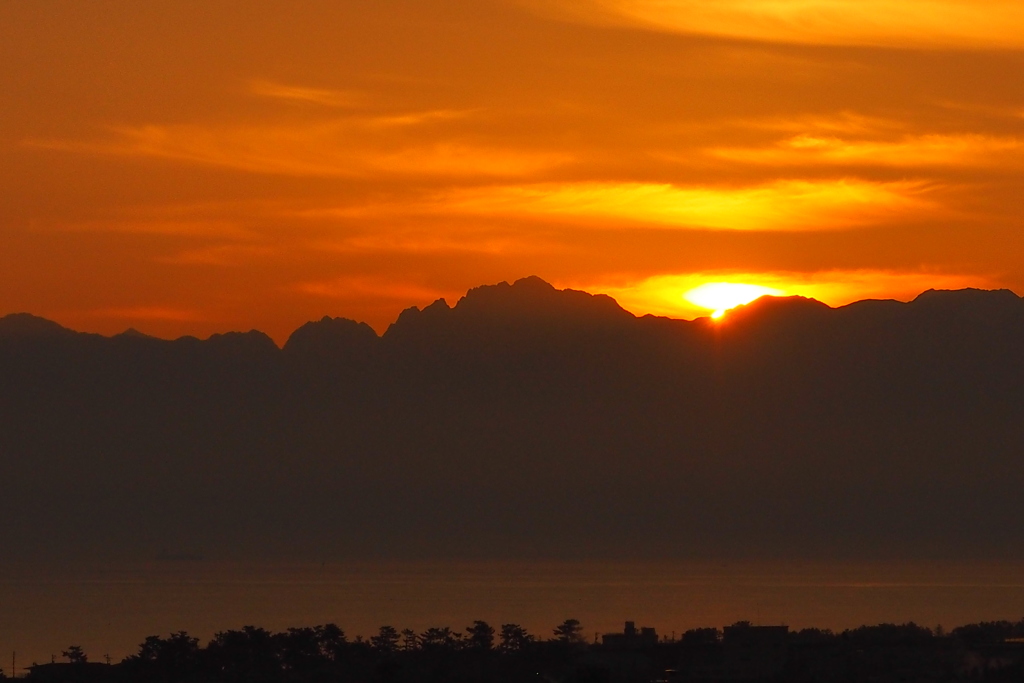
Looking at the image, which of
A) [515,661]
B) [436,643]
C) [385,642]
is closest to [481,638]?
[436,643]

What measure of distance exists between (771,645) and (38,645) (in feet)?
342

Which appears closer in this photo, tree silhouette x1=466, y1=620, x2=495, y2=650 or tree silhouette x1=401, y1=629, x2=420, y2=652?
tree silhouette x1=466, y1=620, x2=495, y2=650

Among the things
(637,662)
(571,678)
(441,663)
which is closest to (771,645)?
(637,662)

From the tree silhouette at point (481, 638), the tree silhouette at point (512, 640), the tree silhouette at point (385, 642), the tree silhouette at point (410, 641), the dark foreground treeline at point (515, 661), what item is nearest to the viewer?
the dark foreground treeline at point (515, 661)

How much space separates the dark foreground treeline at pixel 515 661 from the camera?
10456 centimetres

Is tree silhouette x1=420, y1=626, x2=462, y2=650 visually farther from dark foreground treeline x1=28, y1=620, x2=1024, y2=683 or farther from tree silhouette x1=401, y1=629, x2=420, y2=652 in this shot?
tree silhouette x1=401, y1=629, x2=420, y2=652

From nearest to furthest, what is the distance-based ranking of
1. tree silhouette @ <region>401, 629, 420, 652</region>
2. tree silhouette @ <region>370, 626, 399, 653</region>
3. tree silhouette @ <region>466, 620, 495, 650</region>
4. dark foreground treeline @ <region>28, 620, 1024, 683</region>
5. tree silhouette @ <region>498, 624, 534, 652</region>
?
dark foreground treeline @ <region>28, 620, 1024, 683</region> < tree silhouette @ <region>370, 626, 399, 653</region> < tree silhouette @ <region>498, 624, 534, 652</region> < tree silhouette @ <region>466, 620, 495, 650</region> < tree silhouette @ <region>401, 629, 420, 652</region>

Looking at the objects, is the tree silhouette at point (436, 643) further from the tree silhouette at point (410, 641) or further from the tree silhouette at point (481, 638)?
the tree silhouette at point (481, 638)

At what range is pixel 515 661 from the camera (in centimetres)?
11031

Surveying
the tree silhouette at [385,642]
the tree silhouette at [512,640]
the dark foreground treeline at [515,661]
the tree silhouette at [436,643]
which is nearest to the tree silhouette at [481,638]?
the dark foreground treeline at [515,661]

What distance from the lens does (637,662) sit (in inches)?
4461

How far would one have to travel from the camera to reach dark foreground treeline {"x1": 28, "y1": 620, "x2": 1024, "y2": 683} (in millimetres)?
104562

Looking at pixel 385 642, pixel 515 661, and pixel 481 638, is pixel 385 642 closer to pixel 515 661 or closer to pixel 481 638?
pixel 481 638

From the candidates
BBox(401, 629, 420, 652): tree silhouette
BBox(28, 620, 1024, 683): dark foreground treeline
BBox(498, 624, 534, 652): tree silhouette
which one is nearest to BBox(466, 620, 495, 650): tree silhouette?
BBox(28, 620, 1024, 683): dark foreground treeline
